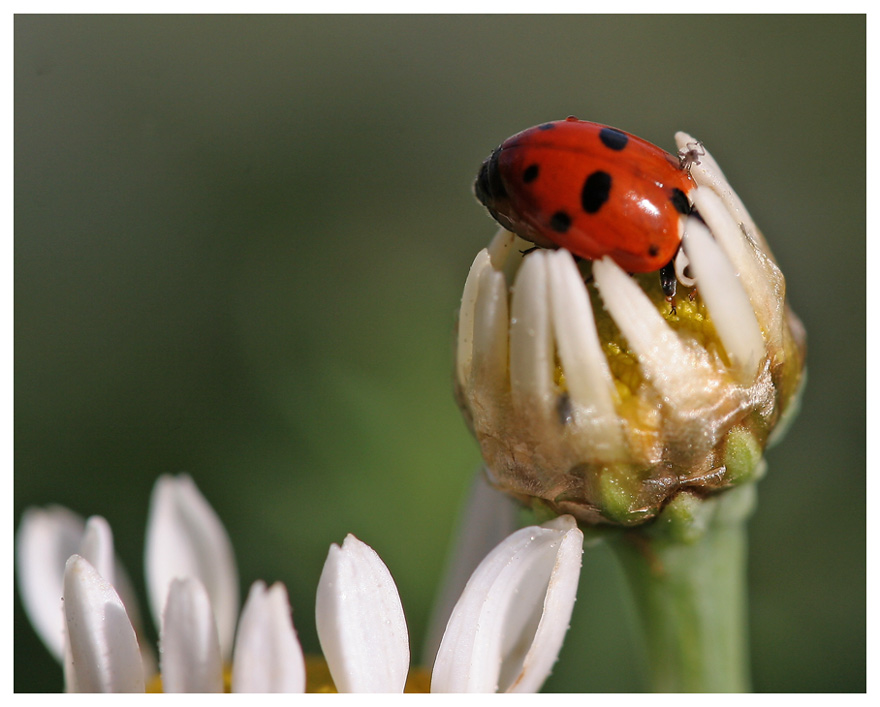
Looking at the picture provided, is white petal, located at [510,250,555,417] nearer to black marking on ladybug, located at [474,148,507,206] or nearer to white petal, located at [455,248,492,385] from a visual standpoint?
white petal, located at [455,248,492,385]

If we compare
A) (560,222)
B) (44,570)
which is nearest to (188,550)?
(44,570)

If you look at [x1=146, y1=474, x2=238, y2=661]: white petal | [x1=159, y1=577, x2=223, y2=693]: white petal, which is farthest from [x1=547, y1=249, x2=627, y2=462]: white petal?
[x1=146, y1=474, x2=238, y2=661]: white petal

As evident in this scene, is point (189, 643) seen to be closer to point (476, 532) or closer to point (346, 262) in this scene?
point (476, 532)

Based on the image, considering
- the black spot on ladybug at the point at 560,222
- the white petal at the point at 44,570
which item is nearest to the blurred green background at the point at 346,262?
the white petal at the point at 44,570

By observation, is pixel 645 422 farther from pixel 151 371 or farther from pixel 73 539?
pixel 151 371

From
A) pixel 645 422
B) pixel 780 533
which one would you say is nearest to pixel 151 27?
pixel 780 533

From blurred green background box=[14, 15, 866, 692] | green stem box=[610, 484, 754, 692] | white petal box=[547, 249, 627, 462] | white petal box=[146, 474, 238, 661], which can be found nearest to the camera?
white petal box=[547, 249, 627, 462]

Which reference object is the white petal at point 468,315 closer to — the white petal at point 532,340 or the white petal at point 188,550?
the white petal at point 532,340
